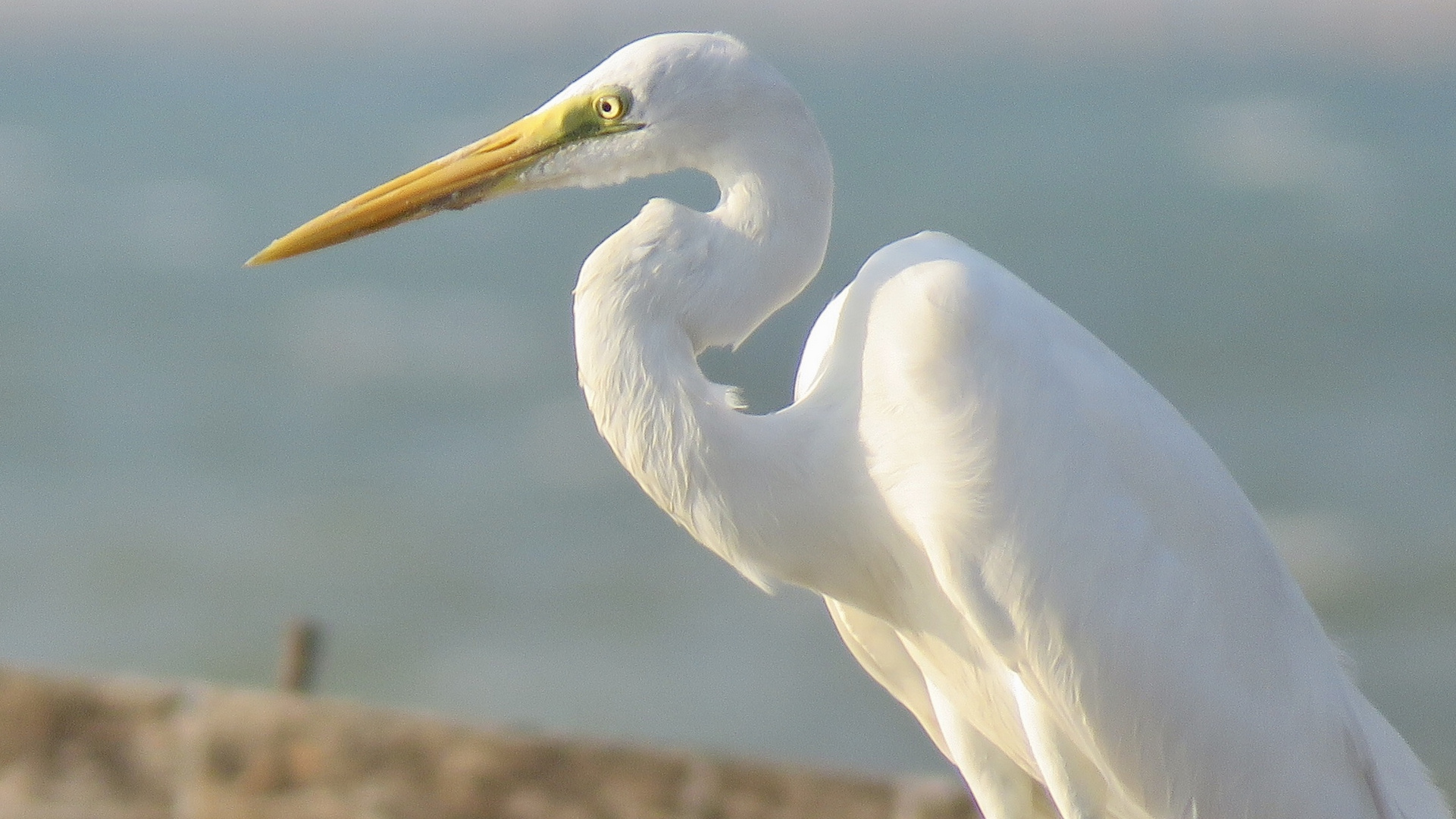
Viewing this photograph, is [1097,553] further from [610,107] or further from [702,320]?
[610,107]

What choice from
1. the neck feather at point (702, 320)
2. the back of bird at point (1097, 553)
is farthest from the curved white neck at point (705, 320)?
the back of bird at point (1097, 553)

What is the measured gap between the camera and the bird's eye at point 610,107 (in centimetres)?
134

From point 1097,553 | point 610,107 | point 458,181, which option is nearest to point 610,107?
point 610,107

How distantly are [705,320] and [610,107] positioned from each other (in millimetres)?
230

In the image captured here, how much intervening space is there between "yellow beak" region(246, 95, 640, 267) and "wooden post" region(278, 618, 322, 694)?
1.98 metres

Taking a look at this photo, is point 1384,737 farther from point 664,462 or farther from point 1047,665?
point 664,462

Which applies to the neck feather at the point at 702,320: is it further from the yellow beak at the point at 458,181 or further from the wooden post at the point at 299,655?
the wooden post at the point at 299,655

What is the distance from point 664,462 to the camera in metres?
1.32

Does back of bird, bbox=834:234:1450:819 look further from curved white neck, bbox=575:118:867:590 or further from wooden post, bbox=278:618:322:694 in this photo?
wooden post, bbox=278:618:322:694

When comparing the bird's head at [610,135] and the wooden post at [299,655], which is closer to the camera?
the bird's head at [610,135]

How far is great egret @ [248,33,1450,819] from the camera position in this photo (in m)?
1.31

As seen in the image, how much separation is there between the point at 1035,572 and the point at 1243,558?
27 centimetres

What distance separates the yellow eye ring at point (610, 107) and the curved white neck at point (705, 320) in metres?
0.10

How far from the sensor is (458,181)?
1421mm
